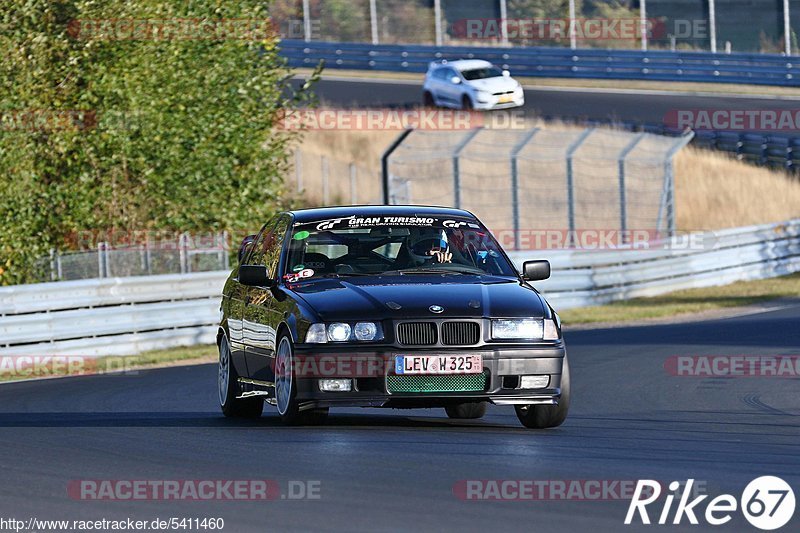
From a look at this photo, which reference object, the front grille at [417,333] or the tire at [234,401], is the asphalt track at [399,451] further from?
the front grille at [417,333]

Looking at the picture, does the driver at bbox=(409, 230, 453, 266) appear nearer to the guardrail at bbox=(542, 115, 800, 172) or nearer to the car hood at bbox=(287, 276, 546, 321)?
the car hood at bbox=(287, 276, 546, 321)

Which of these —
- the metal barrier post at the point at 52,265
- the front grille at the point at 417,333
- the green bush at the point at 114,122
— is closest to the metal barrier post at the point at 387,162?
the green bush at the point at 114,122

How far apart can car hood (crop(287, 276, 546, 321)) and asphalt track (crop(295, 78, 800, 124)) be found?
99.1 ft

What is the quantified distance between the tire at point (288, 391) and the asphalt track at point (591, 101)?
30.5 m

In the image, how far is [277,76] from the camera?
26.2m

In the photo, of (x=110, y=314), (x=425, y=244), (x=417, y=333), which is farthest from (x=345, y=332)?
(x=110, y=314)

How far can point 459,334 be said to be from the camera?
32.8 ft

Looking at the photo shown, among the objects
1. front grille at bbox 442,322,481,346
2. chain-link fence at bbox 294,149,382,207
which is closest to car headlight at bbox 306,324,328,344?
front grille at bbox 442,322,481,346

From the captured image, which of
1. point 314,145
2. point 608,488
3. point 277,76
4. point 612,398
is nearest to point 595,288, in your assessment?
point 277,76

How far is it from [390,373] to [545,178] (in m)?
25.5

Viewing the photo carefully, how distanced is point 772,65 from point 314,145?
12842 mm

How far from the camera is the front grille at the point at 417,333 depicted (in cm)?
996

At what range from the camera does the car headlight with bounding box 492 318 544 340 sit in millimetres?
10094

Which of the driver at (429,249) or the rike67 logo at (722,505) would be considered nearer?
the rike67 logo at (722,505)
